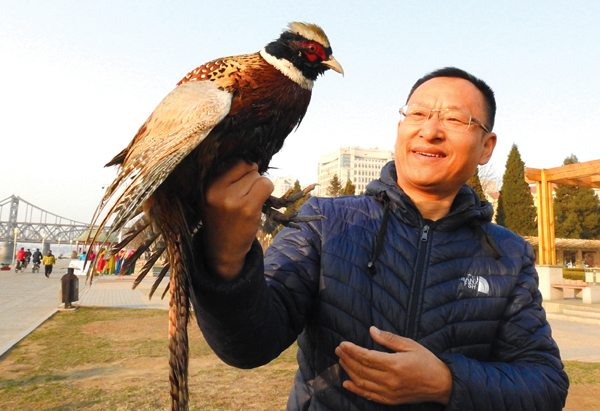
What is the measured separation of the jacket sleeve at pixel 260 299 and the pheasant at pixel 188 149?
0.11 m

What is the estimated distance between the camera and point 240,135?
5.59 feet

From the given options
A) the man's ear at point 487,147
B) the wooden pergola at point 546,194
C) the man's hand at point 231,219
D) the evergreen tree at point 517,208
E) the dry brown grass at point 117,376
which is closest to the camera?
the man's hand at point 231,219

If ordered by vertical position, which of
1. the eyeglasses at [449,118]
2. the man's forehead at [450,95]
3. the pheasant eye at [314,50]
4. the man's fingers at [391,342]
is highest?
the pheasant eye at [314,50]

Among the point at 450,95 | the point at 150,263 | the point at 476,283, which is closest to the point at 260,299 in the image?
the point at 150,263

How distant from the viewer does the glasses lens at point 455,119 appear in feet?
7.04

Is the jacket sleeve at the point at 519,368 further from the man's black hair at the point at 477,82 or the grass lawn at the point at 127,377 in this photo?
the grass lawn at the point at 127,377

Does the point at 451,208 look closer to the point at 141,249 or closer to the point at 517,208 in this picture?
the point at 141,249

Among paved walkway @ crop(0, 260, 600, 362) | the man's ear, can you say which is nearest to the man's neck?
the man's ear

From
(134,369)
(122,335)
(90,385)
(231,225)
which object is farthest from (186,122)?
(122,335)

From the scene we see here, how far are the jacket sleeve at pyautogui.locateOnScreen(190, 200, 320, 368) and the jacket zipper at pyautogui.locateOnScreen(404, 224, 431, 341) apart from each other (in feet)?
1.36

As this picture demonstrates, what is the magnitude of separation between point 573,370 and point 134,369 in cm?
696

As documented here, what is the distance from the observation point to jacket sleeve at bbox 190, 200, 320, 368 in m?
1.50

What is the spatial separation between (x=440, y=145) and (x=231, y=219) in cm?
116

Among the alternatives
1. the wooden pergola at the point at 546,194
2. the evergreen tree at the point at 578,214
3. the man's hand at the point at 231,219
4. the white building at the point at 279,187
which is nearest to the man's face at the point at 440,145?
the white building at the point at 279,187
